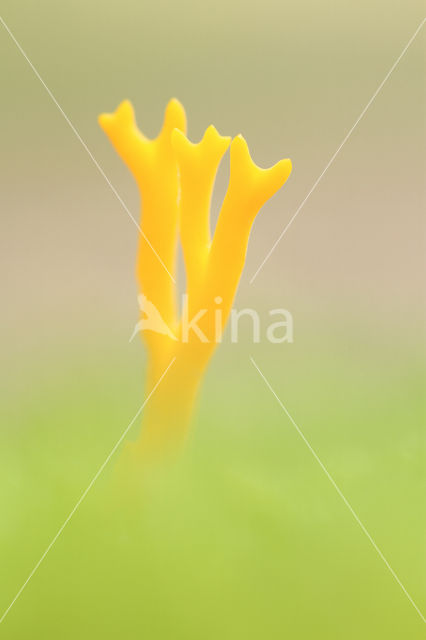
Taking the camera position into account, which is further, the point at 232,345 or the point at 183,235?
the point at 232,345

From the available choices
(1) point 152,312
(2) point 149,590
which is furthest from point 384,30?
(2) point 149,590

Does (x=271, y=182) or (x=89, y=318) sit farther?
(x=89, y=318)

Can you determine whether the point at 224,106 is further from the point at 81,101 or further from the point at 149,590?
the point at 149,590

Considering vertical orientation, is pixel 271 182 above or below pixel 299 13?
below
